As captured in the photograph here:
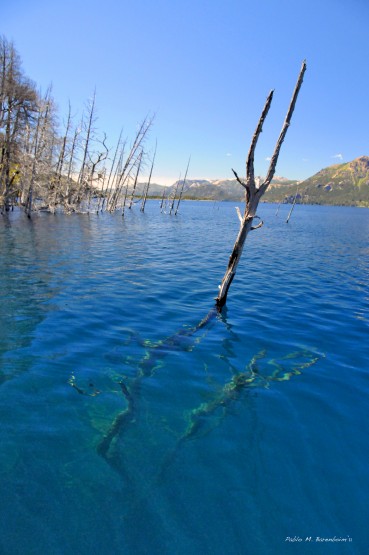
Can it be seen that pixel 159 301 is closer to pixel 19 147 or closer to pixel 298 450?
pixel 298 450

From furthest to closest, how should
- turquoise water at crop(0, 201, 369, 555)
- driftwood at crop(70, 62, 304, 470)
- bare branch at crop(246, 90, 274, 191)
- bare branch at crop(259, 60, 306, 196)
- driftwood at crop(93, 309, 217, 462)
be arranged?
bare branch at crop(259, 60, 306, 196)
bare branch at crop(246, 90, 274, 191)
driftwood at crop(70, 62, 304, 470)
driftwood at crop(93, 309, 217, 462)
turquoise water at crop(0, 201, 369, 555)

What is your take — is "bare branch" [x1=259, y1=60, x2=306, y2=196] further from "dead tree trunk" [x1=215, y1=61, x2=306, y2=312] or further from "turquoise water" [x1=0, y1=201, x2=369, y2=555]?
"turquoise water" [x1=0, y1=201, x2=369, y2=555]

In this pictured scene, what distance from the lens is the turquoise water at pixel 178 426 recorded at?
2967 millimetres

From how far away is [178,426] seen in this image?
4.30m

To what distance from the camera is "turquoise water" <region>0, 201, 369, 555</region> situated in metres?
2.97

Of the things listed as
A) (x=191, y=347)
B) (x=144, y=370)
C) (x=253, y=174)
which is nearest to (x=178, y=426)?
(x=144, y=370)

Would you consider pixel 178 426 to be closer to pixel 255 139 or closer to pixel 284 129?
pixel 255 139

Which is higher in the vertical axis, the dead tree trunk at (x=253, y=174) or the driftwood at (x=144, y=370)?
the dead tree trunk at (x=253, y=174)

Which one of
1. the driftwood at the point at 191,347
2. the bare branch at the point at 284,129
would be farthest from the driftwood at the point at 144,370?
the bare branch at the point at 284,129

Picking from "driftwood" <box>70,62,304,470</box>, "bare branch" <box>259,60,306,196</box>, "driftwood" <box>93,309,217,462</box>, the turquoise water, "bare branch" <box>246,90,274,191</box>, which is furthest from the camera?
"bare branch" <box>259,60,306,196</box>


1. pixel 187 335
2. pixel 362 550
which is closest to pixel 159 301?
pixel 187 335

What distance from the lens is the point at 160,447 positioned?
390 centimetres

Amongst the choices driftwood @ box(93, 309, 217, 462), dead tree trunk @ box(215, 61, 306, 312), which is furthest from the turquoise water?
dead tree trunk @ box(215, 61, 306, 312)

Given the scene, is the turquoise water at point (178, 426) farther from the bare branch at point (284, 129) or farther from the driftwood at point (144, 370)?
the bare branch at point (284, 129)
